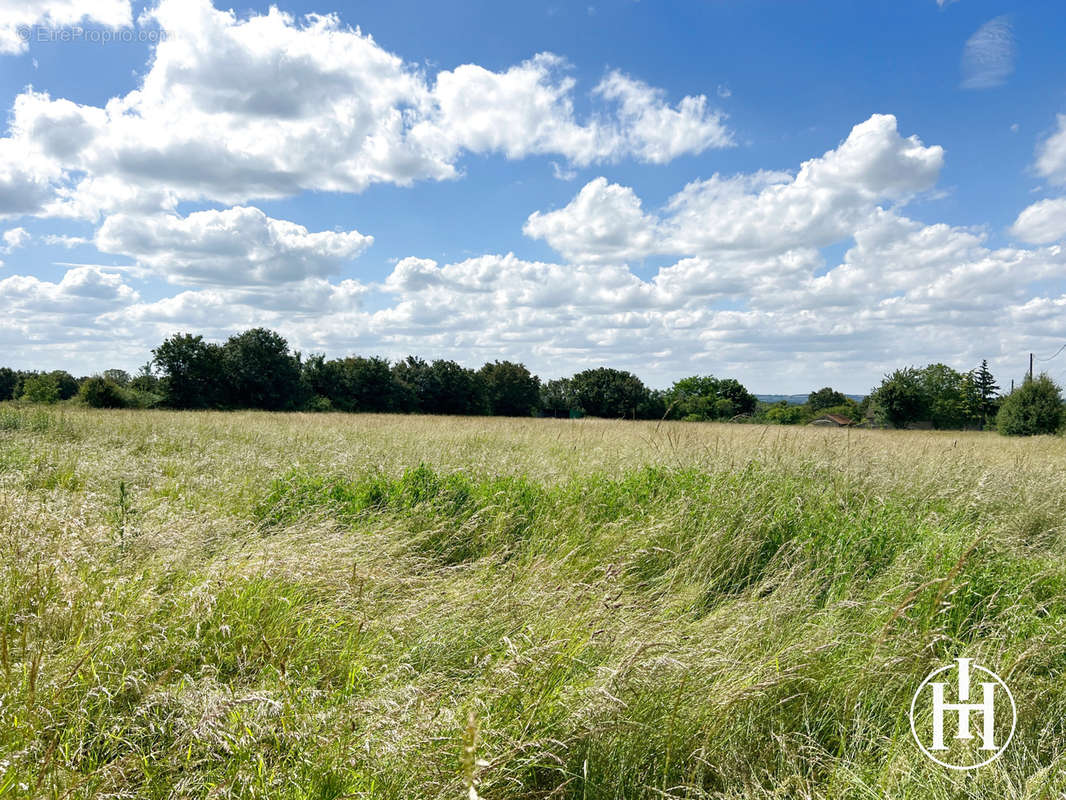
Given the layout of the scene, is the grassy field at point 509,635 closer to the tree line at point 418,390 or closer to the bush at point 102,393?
the tree line at point 418,390

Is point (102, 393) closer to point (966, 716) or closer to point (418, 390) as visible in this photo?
point (418, 390)

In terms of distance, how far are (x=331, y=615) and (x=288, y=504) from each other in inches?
102

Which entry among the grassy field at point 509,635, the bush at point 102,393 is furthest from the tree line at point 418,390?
the grassy field at point 509,635

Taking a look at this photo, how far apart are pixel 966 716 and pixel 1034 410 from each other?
31786mm

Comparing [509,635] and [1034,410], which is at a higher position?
[1034,410]

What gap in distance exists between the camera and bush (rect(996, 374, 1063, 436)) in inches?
1029

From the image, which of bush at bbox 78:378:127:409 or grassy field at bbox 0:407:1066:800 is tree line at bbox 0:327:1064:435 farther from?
grassy field at bbox 0:407:1066:800

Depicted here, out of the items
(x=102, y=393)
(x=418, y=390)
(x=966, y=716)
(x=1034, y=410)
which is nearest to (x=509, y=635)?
(x=966, y=716)

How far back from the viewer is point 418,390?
57.2 m

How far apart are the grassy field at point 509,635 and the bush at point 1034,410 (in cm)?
2628

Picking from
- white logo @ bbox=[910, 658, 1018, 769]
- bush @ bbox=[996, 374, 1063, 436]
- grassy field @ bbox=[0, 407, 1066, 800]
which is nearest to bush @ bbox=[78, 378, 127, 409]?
grassy field @ bbox=[0, 407, 1066, 800]

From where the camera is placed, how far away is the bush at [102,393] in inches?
1405

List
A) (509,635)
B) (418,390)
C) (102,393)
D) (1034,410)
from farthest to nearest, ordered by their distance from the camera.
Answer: (418,390) < (102,393) < (1034,410) < (509,635)

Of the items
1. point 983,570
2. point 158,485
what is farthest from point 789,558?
point 158,485
